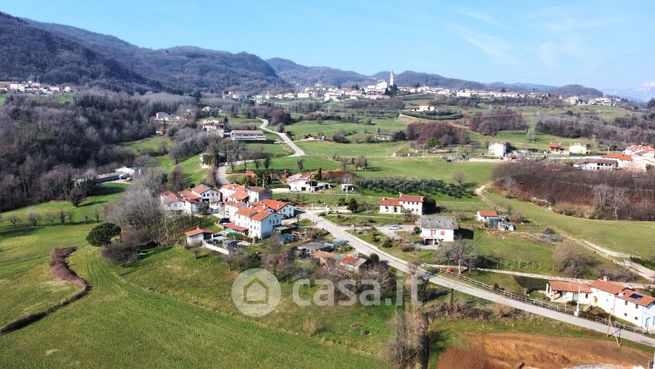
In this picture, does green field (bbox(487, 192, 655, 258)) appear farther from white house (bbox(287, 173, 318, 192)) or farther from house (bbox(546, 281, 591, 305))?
white house (bbox(287, 173, 318, 192))

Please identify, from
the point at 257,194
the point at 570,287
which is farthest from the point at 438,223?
the point at 257,194

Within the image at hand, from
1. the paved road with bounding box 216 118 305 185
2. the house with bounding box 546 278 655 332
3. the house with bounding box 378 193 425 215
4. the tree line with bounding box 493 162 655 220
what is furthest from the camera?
the paved road with bounding box 216 118 305 185

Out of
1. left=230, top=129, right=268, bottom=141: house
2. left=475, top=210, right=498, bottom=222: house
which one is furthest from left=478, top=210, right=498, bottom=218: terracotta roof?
left=230, top=129, right=268, bottom=141: house

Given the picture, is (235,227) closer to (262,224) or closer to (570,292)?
(262,224)

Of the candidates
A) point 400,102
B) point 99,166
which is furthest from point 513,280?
point 400,102

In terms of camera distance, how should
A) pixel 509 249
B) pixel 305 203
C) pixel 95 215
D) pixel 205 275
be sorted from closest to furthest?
pixel 205 275 < pixel 509 249 < pixel 305 203 < pixel 95 215

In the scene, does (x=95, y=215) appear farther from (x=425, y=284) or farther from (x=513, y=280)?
(x=513, y=280)
